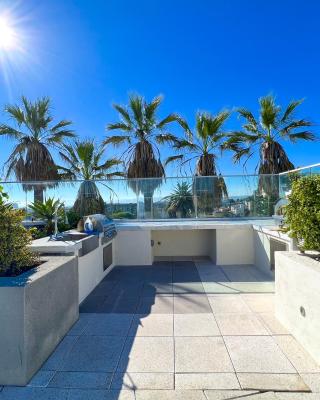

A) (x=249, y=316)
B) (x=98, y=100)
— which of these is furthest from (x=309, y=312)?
(x=98, y=100)

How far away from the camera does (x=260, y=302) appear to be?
12.1 ft

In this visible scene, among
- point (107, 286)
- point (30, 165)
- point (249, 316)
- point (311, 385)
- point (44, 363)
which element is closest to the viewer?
point (311, 385)

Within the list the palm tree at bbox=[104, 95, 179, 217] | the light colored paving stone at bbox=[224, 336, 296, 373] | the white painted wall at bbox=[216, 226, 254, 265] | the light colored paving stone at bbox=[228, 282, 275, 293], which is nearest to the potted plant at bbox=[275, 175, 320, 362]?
the light colored paving stone at bbox=[224, 336, 296, 373]

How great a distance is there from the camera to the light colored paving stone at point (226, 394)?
1.85 m

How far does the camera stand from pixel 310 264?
99.8 inches

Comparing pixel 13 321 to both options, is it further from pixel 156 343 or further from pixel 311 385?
pixel 311 385

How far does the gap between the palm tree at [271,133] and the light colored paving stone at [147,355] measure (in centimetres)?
797

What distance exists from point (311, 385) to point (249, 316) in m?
1.28

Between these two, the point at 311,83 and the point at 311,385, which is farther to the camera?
the point at 311,83

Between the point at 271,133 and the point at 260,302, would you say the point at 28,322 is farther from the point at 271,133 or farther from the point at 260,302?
the point at 271,133

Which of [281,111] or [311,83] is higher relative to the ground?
[311,83]

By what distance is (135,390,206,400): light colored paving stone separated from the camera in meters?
1.86

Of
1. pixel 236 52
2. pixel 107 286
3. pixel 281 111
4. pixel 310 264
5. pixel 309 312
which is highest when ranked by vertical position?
pixel 236 52

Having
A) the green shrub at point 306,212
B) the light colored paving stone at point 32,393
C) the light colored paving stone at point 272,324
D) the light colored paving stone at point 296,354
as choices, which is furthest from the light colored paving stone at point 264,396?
the green shrub at point 306,212
